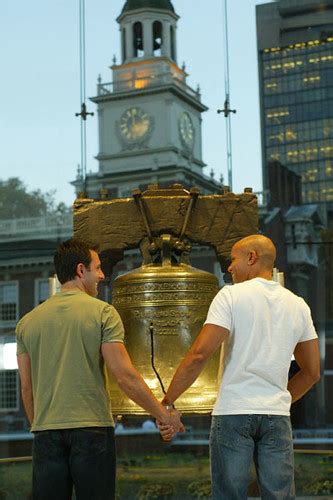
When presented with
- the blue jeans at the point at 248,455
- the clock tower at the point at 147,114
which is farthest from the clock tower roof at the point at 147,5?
the blue jeans at the point at 248,455

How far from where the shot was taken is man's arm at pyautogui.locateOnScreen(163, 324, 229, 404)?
361 cm

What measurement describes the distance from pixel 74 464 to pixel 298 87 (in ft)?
48.7

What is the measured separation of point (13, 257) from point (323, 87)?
9.27 meters

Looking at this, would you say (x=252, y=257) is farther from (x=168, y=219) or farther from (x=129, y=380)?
(x=168, y=219)

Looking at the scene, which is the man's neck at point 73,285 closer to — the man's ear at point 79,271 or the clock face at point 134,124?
the man's ear at point 79,271

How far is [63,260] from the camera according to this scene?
12.4 feet

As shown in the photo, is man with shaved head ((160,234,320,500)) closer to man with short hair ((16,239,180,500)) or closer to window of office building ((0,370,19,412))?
man with short hair ((16,239,180,500))

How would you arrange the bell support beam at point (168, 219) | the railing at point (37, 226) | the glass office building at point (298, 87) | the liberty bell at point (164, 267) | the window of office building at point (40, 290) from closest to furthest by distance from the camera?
the liberty bell at point (164, 267) → the bell support beam at point (168, 219) → the glass office building at point (298, 87) → the railing at point (37, 226) → the window of office building at point (40, 290)

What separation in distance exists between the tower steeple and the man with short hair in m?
14.3

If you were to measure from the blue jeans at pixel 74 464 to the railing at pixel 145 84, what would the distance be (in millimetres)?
14912

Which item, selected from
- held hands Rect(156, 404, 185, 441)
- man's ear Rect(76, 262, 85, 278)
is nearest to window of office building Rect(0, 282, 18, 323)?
held hands Rect(156, 404, 185, 441)

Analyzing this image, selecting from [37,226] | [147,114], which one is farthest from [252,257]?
[37,226]

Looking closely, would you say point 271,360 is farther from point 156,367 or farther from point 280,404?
point 156,367

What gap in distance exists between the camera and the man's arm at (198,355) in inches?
142
